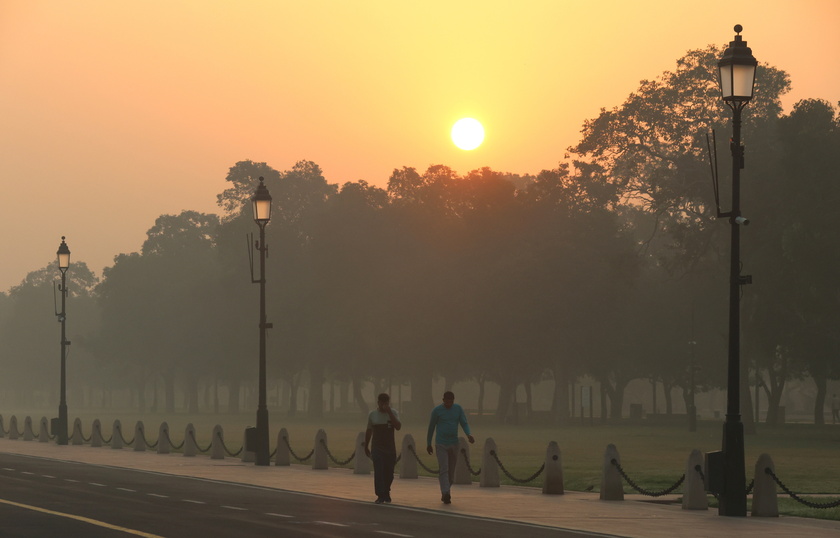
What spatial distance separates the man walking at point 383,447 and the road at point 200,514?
55 centimetres

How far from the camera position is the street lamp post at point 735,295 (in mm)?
23078

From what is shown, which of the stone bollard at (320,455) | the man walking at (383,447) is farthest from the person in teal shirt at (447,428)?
the stone bollard at (320,455)

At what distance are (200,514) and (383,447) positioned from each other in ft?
14.7

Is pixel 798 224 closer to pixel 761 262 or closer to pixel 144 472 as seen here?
pixel 761 262

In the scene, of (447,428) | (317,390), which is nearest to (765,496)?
(447,428)

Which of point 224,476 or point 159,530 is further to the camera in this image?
point 224,476

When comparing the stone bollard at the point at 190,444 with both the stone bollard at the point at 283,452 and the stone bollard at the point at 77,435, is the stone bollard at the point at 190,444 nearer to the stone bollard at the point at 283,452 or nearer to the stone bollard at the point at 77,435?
the stone bollard at the point at 283,452

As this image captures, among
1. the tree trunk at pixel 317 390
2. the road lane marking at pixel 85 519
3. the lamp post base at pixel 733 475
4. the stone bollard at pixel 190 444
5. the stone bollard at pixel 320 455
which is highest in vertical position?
the lamp post base at pixel 733 475

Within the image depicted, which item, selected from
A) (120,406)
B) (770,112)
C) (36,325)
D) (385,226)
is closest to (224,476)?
(770,112)

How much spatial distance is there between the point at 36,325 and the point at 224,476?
131152 mm

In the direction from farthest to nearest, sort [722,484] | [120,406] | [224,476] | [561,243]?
1. [120,406]
2. [561,243]
3. [224,476]
4. [722,484]

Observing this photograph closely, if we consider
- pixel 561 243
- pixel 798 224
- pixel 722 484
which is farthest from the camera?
pixel 561 243

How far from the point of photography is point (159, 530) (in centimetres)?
2000

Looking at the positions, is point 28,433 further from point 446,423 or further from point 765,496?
point 765,496
